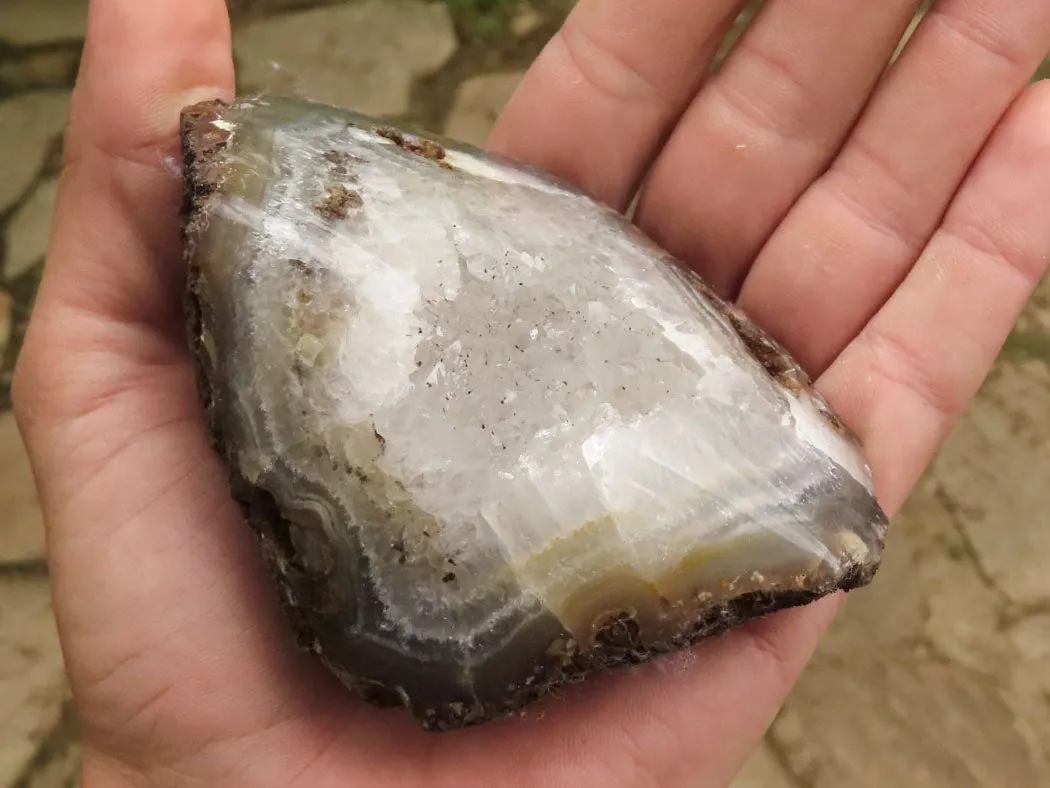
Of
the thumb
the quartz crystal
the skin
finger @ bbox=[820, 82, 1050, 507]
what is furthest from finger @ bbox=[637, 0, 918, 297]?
the thumb

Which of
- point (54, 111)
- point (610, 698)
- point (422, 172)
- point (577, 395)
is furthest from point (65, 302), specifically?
point (54, 111)

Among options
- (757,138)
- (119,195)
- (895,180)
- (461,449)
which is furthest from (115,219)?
(895,180)

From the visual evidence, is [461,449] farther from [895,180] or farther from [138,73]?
[895,180]

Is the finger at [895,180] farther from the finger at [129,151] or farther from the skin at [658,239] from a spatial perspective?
the finger at [129,151]

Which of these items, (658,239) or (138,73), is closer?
(138,73)

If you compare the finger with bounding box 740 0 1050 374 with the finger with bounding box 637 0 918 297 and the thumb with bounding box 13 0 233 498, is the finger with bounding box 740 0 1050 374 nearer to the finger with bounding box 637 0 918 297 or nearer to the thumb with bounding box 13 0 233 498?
the finger with bounding box 637 0 918 297

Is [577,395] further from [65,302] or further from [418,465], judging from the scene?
[65,302]
